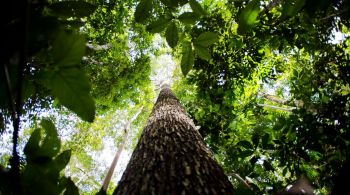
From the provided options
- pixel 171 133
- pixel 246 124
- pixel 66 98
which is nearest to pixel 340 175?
pixel 66 98

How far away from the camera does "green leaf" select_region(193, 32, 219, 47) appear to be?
1.20 metres

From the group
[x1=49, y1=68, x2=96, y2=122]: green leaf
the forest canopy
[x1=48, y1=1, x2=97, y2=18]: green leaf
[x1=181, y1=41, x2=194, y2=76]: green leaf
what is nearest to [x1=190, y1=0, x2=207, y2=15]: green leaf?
the forest canopy

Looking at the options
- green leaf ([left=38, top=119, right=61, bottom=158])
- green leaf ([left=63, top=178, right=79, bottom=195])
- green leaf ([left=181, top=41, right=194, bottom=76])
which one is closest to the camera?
green leaf ([left=38, top=119, right=61, bottom=158])

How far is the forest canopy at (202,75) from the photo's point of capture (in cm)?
51

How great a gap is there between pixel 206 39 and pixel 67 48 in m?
0.80

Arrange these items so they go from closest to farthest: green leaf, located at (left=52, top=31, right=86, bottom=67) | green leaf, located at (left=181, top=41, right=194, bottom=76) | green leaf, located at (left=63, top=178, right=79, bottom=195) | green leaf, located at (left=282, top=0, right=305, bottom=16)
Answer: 1. green leaf, located at (left=52, top=31, right=86, bottom=67)
2. green leaf, located at (left=63, top=178, right=79, bottom=195)
3. green leaf, located at (left=282, top=0, right=305, bottom=16)
4. green leaf, located at (left=181, top=41, right=194, bottom=76)

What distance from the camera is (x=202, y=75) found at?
13.2ft

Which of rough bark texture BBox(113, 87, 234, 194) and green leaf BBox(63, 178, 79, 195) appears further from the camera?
rough bark texture BBox(113, 87, 234, 194)

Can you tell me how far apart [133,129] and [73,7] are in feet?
55.2

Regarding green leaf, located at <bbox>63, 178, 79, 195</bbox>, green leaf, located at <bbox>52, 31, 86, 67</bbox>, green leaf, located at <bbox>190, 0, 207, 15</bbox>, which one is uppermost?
green leaf, located at <bbox>190, 0, 207, 15</bbox>

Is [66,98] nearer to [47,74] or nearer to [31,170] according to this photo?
[47,74]

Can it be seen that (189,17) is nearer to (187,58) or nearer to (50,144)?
(187,58)

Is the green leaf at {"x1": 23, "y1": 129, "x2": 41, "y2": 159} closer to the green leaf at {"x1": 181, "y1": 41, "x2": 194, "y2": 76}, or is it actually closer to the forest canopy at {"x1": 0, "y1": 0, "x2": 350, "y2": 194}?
the forest canopy at {"x1": 0, "y1": 0, "x2": 350, "y2": 194}

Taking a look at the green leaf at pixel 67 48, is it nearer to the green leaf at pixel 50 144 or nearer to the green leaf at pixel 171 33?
the green leaf at pixel 50 144
